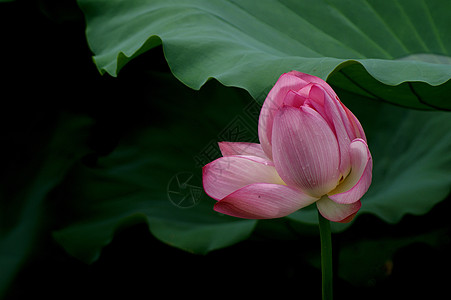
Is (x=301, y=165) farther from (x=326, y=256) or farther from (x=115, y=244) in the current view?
(x=115, y=244)

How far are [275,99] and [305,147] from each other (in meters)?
0.06

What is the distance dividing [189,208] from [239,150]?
0.55m

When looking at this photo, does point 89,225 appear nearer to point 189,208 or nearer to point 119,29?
point 189,208

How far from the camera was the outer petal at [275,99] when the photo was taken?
45cm

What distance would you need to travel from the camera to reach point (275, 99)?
45 cm

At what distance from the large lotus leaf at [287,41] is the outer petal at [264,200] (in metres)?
0.21

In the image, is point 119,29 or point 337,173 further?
point 119,29

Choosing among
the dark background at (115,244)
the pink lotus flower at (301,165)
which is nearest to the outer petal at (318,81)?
the pink lotus flower at (301,165)

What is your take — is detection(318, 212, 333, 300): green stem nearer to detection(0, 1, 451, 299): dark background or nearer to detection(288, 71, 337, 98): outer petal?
detection(288, 71, 337, 98): outer petal

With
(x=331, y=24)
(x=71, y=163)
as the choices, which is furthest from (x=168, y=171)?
(x=331, y=24)

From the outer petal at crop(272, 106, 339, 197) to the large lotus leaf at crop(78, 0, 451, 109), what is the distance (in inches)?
7.4

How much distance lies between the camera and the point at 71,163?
1132 mm

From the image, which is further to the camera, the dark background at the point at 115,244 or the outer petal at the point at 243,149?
the dark background at the point at 115,244

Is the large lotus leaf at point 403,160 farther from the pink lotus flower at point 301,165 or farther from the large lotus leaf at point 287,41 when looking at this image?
the pink lotus flower at point 301,165
